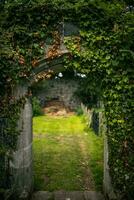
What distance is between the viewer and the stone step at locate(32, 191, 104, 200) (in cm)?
909

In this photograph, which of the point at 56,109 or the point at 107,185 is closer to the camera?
the point at 107,185

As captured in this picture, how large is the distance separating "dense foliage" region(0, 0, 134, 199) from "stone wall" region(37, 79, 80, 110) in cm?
1741

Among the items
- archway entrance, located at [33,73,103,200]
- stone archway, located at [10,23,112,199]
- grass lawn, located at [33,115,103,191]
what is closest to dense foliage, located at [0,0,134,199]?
stone archway, located at [10,23,112,199]

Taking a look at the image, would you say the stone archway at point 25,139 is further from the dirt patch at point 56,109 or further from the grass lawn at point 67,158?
the dirt patch at point 56,109

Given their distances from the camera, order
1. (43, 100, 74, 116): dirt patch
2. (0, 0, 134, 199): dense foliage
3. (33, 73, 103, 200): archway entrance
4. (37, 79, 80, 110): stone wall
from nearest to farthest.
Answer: (0, 0, 134, 199): dense foliage
(33, 73, 103, 200): archway entrance
(43, 100, 74, 116): dirt patch
(37, 79, 80, 110): stone wall

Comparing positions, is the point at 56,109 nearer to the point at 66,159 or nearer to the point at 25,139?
the point at 66,159

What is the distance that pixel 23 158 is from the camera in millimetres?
8992

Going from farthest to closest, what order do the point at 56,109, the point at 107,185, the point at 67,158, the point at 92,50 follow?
the point at 56,109 < the point at 67,158 < the point at 107,185 < the point at 92,50

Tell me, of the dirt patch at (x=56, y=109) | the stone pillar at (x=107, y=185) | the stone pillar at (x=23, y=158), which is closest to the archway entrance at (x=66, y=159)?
the stone pillar at (x=107, y=185)

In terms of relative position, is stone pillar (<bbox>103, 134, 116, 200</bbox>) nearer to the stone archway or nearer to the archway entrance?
the stone archway

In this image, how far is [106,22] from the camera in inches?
341

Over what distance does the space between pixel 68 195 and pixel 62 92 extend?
17448mm

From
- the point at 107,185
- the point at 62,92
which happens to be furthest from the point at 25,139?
the point at 62,92

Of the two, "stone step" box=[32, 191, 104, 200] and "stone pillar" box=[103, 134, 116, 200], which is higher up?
"stone pillar" box=[103, 134, 116, 200]
